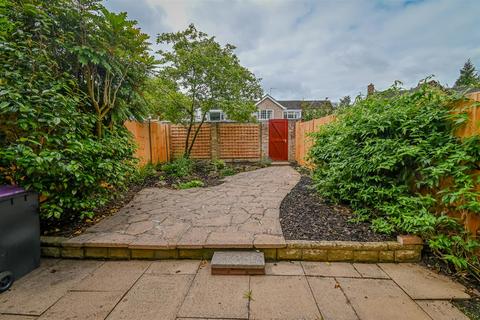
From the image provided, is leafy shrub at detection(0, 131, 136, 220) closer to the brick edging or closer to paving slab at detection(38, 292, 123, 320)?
the brick edging

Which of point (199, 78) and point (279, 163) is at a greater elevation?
point (199, 78)

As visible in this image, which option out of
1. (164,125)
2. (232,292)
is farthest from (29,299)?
(164,125)

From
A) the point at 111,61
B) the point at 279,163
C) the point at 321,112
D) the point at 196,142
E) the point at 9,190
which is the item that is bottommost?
the point at 279,163

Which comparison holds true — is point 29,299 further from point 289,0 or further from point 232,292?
point 289,0

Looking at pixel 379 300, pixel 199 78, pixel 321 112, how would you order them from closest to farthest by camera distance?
pixel 379 300 → pixel 199 78 → pixel 321 112

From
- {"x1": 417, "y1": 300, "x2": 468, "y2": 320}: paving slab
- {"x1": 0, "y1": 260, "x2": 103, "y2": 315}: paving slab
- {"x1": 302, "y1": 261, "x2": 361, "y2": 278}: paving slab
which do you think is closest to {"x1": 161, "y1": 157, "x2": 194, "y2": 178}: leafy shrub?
{"x1": 0, "y1": 260, "x2": 103, "y2": 315}: paving slab

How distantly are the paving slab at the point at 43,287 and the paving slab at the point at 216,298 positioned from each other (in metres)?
1.02

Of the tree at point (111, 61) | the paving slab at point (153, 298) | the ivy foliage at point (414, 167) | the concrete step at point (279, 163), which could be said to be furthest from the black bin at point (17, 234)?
the concrete step at point (279, 163)

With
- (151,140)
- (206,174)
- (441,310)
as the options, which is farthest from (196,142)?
(441,310)

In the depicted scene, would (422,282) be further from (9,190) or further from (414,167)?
(9,190)

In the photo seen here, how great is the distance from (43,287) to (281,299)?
6.34 ft

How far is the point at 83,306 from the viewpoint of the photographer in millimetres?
1440

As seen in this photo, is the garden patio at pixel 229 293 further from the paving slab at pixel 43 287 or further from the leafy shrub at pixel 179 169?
the leafy shrub at pixel 179 169

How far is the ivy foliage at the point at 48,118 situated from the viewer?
1.85 metres
